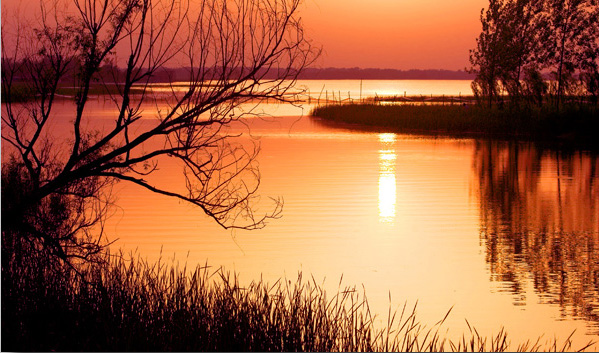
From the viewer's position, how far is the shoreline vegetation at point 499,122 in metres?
42.1

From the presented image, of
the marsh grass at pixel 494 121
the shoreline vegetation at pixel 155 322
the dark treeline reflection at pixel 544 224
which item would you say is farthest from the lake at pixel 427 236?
the marsh grass at pixel 494 121

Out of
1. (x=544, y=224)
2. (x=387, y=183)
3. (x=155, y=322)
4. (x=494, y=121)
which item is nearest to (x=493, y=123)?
(x=494, y=121)

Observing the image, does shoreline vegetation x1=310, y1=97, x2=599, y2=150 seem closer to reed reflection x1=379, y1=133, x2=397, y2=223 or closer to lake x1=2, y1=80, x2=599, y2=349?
reed reflection x1=379, y1=133, x2=397, y2=223

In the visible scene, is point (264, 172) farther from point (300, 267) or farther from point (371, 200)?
point (300, 267)

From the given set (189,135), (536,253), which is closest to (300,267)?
(536,253)

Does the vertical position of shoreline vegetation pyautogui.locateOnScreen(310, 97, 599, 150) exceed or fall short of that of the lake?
it exceeds it

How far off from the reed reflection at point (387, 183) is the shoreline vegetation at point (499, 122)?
20.7ft

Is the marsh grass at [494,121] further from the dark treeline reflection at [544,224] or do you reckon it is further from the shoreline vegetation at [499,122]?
the dark treeline reflection at [544,224]

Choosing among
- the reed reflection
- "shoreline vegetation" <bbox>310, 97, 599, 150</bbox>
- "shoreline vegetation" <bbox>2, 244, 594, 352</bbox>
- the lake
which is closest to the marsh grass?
"shoreline vegetation" <bbox>310, 97, 599, 150</bbox>

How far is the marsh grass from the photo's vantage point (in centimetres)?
4234

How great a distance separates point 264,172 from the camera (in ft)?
101

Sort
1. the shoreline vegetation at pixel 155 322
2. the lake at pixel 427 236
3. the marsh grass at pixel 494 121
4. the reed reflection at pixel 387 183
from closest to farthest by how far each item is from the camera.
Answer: the shoreline vegetation at pixel 155 322, the lake at pixel 427 236, the reed reflection at pixel 387 183, the marsh grass at pixel 494 121

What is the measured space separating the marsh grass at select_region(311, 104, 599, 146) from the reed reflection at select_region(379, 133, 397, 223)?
6313 mm

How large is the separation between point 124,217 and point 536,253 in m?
9.51
